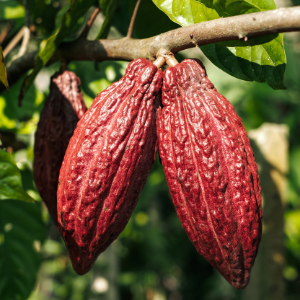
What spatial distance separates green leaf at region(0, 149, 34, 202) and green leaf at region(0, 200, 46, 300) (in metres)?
0.53

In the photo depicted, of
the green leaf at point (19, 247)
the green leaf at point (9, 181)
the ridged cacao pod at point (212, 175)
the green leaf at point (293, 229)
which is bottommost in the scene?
the green leaf at point (293, 229)

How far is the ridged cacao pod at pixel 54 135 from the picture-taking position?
857 millimetres

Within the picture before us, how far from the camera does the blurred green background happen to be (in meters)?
1.34

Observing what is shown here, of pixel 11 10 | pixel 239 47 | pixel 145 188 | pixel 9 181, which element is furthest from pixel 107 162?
pixel 145 188

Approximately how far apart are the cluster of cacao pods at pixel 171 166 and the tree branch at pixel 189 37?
0.06 metres

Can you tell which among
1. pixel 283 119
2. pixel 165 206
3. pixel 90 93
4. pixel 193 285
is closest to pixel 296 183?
pixel 283 119

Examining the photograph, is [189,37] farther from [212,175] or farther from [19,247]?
[19,247]

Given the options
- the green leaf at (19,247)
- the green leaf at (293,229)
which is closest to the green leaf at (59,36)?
the green leaf at (19,247)

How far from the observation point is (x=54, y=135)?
867mm

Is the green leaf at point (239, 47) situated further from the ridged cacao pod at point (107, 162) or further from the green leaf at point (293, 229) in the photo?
the green leaf at point (293, 229)

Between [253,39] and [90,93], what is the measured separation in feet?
2.59

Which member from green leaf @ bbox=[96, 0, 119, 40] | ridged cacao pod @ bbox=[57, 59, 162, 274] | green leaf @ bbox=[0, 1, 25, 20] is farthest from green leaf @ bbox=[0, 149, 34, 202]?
green leaf @ bbox=[0, 1, 25, 20]

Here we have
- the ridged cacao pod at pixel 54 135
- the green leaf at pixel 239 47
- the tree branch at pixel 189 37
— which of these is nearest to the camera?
the tree branch at pixel 189 37

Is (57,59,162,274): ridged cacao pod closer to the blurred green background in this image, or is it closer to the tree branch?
the tree branch
